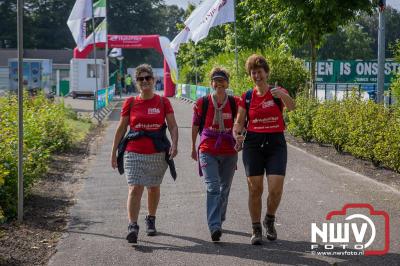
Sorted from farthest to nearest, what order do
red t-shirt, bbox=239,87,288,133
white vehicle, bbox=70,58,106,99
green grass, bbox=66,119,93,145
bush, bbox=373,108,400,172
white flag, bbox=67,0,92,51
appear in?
white vehicle, bbox=70,58,106,99
white flag, bbox=67,0,92,51
green grass, bbox=66,119,93,145
bush, bbox=373,108,400,172
red t-shirt, bbox=239,87,288,133

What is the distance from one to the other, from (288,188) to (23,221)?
13.4 feet

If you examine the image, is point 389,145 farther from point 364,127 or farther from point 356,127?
point 356,127

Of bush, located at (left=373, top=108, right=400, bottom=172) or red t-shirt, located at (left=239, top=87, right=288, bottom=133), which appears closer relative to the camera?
red t-shirt, located at (left=239, top=87, right=288, bottom=133)

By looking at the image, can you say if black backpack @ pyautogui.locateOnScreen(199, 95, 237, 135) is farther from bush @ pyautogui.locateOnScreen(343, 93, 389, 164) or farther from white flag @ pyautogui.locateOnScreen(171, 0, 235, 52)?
white flag @ pyautogui.locateOnScreen(171, 0, 235, 52)

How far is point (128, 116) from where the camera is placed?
7.48 m

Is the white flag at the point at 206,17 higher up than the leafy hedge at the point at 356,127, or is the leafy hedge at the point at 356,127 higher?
the white flag at the point at 206,17

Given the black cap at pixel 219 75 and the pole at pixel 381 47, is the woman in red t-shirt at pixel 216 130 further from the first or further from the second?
the pole at pixel 381 47

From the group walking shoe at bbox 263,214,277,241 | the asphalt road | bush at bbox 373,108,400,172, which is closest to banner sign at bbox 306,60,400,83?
bush at bbox 373,108,400,172

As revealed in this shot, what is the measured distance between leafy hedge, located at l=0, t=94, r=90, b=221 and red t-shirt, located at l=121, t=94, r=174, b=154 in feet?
4.38

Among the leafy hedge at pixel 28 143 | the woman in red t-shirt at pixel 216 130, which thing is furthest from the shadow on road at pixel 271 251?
the leafy hedge at pixel 28 143

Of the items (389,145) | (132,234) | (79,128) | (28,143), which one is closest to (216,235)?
(132,234)

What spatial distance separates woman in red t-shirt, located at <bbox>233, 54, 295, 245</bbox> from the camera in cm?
702

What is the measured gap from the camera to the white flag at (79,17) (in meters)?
Result: 27.8

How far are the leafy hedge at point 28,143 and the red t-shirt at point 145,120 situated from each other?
133 centimetres
